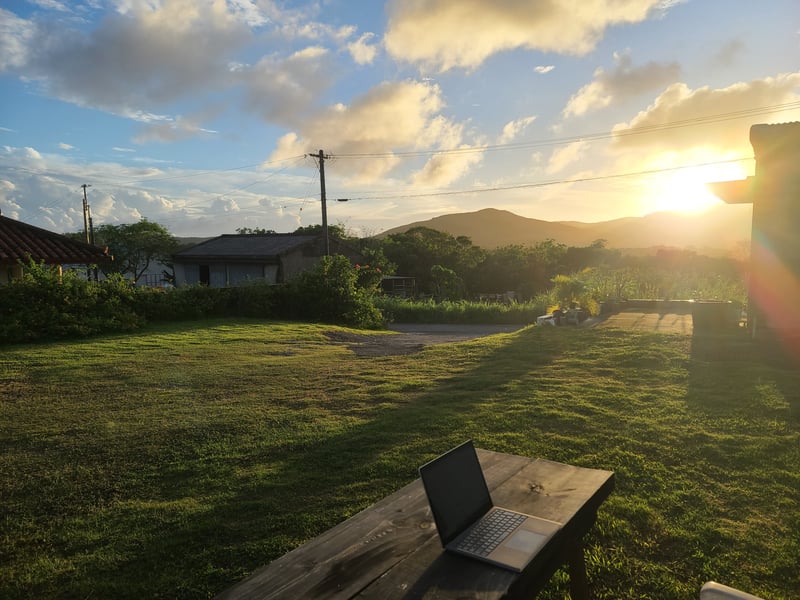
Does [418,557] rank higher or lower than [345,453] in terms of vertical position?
higher

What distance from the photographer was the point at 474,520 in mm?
2027

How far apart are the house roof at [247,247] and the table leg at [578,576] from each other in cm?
2588

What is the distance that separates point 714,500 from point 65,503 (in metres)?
4.62

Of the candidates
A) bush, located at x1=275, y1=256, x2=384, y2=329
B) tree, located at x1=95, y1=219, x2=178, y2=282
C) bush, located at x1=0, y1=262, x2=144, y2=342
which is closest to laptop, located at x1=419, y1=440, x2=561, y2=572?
bush, located at x1=0, y1=262, x2=144, y2=342

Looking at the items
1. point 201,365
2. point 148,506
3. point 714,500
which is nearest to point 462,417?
point 714,500

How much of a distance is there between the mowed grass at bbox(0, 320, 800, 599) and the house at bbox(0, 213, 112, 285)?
4.38 metres

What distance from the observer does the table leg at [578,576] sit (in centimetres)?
246

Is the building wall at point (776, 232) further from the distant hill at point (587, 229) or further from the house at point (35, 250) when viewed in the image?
the distant hill at point (587, 229)

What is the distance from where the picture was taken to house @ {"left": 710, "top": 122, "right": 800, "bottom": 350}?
27.6 ft

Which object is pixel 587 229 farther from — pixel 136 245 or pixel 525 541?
pixel 525 541

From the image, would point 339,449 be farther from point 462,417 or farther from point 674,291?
point 674,291

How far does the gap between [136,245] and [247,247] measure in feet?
51.2

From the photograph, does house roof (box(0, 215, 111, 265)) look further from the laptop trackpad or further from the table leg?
the laptop trackpad

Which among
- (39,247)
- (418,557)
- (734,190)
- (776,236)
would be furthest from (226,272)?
(418,557)
